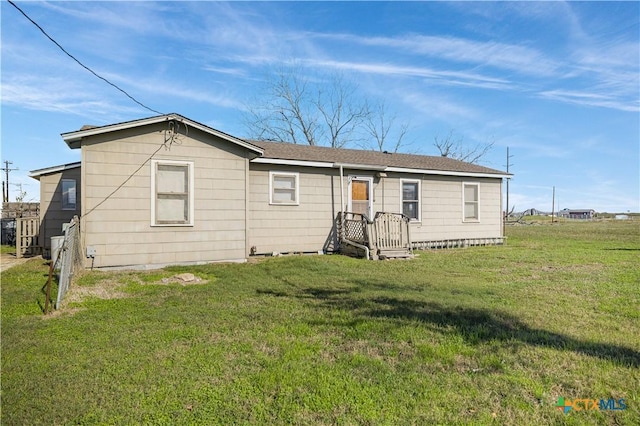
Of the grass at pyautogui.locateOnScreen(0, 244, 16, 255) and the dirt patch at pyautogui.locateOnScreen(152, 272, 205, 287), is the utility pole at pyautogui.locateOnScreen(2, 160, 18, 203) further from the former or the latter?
the dirt patch at pyautogui.locateOnScreen(152, 272, 205, 287)

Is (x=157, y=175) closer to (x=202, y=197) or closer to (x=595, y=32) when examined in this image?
(x=202, y=197)

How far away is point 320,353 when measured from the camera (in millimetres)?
3420

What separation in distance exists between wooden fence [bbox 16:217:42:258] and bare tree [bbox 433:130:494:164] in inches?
1230

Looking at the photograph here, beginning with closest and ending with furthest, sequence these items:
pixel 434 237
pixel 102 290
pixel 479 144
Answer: pixel 102 290 → pixel 434 237 → pixel 479 144

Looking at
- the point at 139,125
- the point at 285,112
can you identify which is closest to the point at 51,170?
the point at 139,125

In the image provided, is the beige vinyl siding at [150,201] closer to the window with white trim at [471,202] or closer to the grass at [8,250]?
the grass at [8,250]

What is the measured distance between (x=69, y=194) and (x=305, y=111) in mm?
19326

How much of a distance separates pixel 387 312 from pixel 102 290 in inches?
188

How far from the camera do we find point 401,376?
2.95 m

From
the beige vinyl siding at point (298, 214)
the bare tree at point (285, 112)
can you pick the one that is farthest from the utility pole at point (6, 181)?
the beige vinyl siding at point (298, 214)

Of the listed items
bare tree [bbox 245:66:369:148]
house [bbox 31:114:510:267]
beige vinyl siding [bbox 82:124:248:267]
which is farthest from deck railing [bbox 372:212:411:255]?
bare tree [bbox 245:66:369:148]

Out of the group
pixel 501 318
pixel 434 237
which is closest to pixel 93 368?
pixel 501 318

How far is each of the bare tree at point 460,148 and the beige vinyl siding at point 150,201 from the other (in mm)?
28785

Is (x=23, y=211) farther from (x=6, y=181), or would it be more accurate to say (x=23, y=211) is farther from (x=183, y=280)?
(x=6, y=181)
